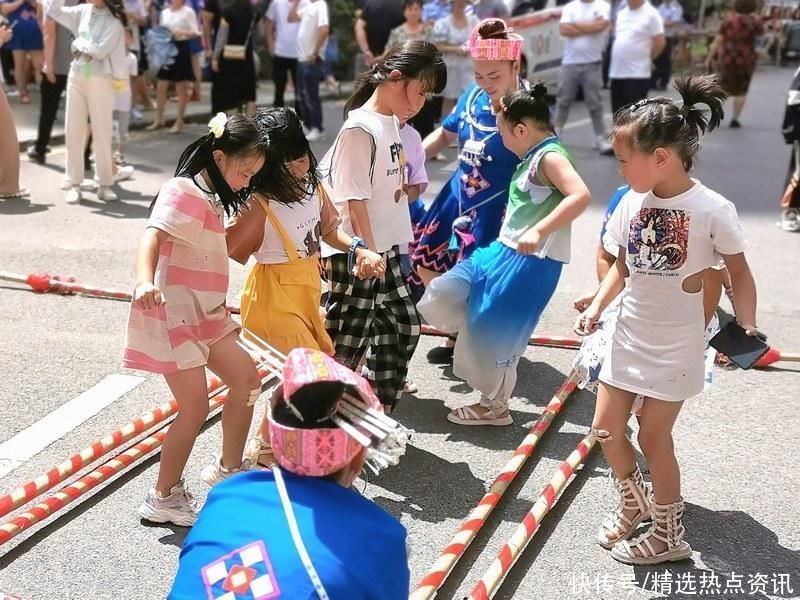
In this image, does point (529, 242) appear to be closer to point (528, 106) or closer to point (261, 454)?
point (528, 106)

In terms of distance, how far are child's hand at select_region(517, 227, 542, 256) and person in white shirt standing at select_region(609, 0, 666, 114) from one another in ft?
27.7

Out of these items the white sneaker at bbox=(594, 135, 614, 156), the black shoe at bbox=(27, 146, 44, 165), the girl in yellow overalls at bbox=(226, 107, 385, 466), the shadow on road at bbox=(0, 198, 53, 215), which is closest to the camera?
the girl in yellow overalls at bbox=(226, 107, 385, 466)

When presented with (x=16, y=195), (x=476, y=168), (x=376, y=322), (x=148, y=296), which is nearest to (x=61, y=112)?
(x=16, y=195)

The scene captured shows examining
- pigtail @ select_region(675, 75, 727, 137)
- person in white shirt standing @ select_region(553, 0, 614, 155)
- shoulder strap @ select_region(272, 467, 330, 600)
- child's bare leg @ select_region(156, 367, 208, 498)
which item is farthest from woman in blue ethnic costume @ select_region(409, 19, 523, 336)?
person in white shirt standing @ select_region(553, 0, 614, 155)

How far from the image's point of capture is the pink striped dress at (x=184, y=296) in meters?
3.64

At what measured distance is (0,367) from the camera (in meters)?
5.51

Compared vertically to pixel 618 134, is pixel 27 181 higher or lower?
lower

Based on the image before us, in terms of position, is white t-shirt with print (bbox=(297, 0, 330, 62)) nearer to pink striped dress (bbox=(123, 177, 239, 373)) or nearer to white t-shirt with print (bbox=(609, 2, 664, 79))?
white t-shirt with print (bbox=(609, 2, 664, 79))

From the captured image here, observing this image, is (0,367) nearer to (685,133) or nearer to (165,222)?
(165,222)

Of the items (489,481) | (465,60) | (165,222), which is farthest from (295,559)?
(465,60)

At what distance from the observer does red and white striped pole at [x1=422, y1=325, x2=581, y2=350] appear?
6.11m

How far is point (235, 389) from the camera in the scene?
3887 millimetres

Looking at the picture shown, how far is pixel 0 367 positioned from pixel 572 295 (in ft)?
12.3

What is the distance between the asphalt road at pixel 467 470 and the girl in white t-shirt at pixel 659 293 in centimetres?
23
